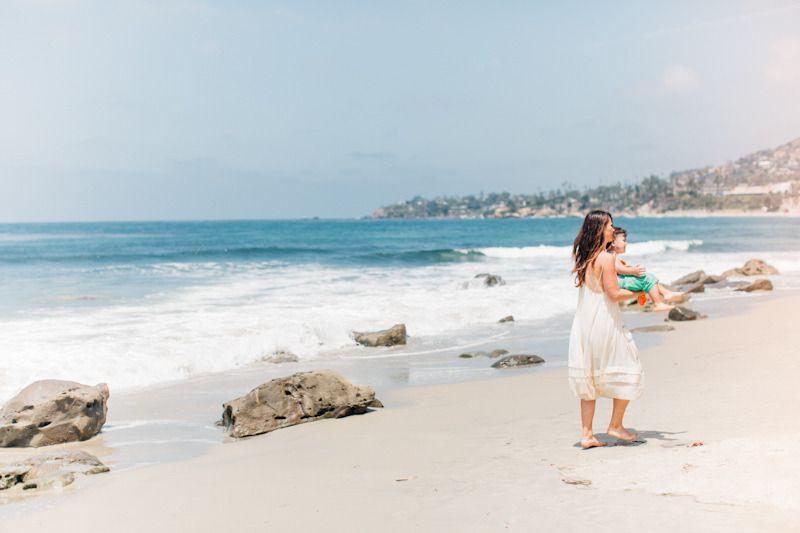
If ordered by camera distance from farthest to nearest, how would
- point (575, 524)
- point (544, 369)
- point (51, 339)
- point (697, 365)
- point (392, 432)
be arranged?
point (51, 339) → point (544, 369) → point (697, 365) → point (392, 432) → point (575, 524)

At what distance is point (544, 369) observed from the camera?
35.8 feet

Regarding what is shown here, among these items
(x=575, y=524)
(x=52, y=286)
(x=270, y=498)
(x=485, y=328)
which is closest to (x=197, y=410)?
(x=270, y=498)

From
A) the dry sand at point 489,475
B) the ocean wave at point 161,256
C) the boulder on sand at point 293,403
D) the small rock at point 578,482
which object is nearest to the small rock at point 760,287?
the dry sand at point 489,475

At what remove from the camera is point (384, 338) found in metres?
14.0

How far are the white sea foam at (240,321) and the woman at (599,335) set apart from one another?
736cm

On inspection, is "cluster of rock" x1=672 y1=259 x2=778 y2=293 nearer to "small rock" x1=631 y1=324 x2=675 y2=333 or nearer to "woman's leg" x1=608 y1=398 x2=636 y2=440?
"small rock" x1=631 y1=324 x2=675 y2=333

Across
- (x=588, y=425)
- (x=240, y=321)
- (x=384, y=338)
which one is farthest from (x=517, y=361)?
(x=240, y=321)

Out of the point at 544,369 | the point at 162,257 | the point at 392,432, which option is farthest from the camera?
the point at 162,257

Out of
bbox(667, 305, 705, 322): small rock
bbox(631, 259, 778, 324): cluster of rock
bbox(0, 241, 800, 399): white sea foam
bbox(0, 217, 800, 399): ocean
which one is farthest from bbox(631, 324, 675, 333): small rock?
bbox(0, 241, 800, 399): white sea foam

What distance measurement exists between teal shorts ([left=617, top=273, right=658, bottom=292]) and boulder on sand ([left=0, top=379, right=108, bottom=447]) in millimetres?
5502

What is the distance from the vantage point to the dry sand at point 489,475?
4602 millimetres

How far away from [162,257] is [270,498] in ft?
135

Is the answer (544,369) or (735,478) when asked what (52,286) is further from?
(735,478)

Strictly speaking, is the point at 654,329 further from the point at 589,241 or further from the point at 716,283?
the point at 716,283
